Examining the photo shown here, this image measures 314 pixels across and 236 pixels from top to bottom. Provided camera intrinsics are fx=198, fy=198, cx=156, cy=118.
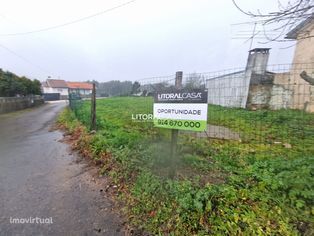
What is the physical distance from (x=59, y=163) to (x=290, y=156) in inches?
201

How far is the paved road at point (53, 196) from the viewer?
2520 mm

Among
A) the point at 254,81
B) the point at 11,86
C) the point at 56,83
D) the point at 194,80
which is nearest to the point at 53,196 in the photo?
the point at 194,80

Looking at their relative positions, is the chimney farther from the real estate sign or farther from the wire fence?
the real estate sign

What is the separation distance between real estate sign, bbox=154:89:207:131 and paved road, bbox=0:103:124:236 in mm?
1556

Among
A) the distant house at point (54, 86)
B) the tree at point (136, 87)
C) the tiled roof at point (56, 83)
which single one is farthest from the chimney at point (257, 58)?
the tiled roof at point (56, 83)

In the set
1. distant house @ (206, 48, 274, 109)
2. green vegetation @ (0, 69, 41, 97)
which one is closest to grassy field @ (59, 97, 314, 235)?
distant house @ (206, 48, 274, 109)

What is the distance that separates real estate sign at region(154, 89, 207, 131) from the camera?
9.11 feet

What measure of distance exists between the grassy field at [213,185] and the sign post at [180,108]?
1.62ft

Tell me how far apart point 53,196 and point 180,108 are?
2535 millimetres

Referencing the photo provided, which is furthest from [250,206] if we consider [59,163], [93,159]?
[59,163]

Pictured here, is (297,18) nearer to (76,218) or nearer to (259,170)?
(259,170)

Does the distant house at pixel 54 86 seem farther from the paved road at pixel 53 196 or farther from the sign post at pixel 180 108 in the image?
the sign post at pixel 180 108

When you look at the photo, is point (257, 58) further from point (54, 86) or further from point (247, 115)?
point (54, 86)

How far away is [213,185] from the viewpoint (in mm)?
2742
